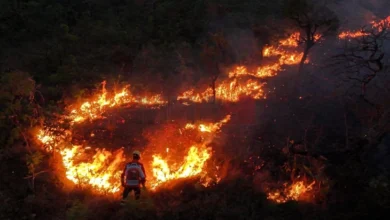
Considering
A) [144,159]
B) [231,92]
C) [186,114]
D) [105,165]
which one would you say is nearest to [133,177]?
[105,165]

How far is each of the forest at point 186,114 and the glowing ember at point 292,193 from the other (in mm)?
35

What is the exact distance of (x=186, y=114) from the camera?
14750 mm

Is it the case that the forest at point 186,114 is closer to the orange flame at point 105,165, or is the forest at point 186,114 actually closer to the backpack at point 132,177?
the orange flame at point 105,165

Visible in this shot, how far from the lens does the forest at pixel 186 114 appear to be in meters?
9.94

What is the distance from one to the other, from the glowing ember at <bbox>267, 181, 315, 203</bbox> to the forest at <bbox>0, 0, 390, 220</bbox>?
0.04 m

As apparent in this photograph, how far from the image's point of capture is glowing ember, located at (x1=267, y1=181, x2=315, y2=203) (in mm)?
10242

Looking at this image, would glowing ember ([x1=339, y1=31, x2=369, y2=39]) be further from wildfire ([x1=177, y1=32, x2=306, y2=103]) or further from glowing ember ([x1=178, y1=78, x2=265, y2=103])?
glowing ember ([x1=178, y1=78, x2=265, y2=103])

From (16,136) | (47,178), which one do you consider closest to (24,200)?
(47,178)

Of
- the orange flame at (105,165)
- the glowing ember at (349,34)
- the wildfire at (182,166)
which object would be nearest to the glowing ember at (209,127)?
the wildfire at (182,166)

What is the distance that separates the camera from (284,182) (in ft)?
35.7

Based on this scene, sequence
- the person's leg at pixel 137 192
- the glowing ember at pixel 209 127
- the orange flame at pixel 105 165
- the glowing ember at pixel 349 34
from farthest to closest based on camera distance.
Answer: the glowing ember at pixel 349 34 → the glowing ember at pixel 209 127 → the orange flame at pixel 105 165 → the person's leg at pixel 137 192

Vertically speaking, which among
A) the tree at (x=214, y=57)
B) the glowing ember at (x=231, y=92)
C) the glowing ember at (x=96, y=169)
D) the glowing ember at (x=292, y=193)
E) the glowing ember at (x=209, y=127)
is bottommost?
the glowing ember at (x=292, y=193)

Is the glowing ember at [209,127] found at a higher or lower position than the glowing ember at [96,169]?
higher

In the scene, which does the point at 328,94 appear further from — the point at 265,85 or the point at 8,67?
the point at 8,67
